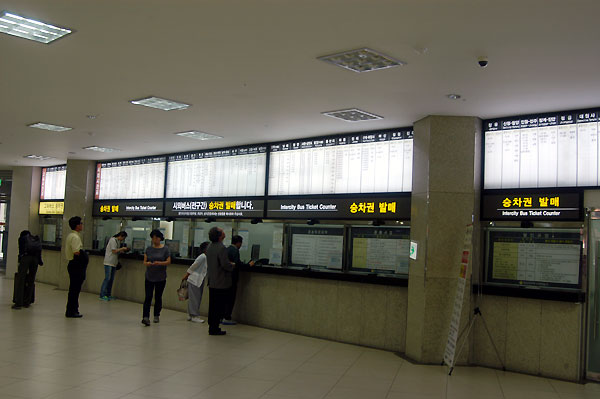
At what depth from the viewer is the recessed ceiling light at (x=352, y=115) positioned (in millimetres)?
6582

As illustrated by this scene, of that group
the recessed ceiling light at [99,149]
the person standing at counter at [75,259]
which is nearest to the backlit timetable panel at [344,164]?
the person standing at counter at [75,259]

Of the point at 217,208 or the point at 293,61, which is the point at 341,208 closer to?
the point at 217,208

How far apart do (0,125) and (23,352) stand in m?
4.18

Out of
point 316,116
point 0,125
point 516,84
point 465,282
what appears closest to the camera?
point 516,84

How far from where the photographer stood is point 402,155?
24.0 feet

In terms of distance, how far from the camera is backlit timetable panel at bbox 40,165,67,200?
1358cm

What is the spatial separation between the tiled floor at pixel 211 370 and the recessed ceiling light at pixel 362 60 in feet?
9.94

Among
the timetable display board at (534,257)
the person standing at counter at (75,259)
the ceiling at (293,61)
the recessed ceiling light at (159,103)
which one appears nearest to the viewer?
the ceiling at (293,61)

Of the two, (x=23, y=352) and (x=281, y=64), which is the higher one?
(x=281, y=64)

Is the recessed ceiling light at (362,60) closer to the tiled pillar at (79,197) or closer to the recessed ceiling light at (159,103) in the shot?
the recessed ceiling light at (159,103)

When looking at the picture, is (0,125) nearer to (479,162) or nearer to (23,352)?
(23,352)

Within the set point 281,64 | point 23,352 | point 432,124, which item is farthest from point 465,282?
point 23,352

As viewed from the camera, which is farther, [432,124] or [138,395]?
[432,124]

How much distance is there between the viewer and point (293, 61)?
482cm
